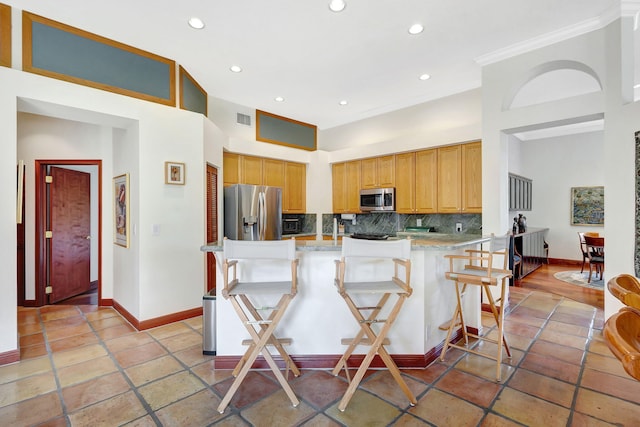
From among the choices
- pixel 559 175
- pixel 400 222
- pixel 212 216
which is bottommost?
pixel 400 222

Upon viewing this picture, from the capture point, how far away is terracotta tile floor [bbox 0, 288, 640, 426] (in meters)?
1.83

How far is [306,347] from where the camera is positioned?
2.45 metres

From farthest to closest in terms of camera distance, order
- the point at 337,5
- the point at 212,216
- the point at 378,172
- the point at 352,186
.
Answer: the point at 352,186 → the point at 378,172 → the point at 212,216 → the point at 337,5

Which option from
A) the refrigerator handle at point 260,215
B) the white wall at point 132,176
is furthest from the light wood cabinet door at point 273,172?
the white wall at point 132,176

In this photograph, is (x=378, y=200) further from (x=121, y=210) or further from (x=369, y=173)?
(x=121, y=210)

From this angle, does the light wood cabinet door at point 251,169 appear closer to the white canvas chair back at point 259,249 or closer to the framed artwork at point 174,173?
the framed artwork at point 174,173

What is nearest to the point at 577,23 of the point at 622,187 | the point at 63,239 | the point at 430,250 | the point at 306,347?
the point at 622,187

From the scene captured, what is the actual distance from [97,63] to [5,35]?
642mm

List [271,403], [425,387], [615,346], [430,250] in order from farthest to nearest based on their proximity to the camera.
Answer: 1. [430,250]
2. [425,387]
3. [271,403]
4. [615,346]

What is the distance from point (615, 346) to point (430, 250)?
150 cm

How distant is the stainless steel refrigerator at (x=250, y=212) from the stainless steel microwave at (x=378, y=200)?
1613mm

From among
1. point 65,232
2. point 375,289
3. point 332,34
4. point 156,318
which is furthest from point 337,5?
point 65,232

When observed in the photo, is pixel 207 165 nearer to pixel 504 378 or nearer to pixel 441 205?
pixel 441 205

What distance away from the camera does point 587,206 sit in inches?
257
